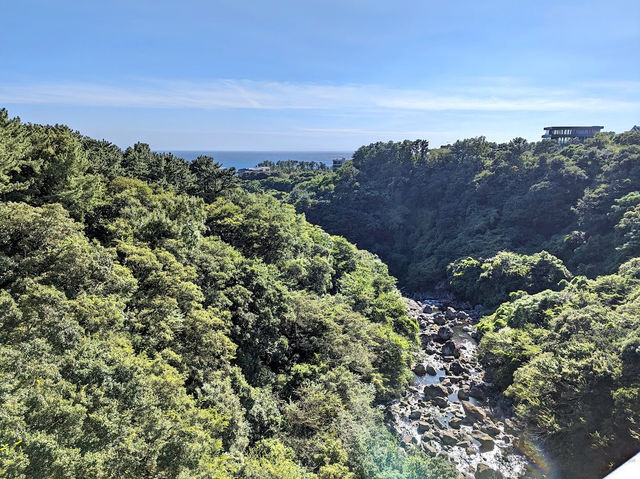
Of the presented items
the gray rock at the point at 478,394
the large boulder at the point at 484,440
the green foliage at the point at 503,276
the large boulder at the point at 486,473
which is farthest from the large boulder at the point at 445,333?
the large boulder at the point at 486,473

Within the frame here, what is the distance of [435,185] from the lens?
79.1 m

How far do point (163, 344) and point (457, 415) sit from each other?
921 inches

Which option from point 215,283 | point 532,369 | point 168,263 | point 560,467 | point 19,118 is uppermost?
point 19,118

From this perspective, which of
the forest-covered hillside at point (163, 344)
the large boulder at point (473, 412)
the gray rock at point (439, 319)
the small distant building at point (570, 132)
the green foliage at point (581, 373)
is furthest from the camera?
the small distant building at point (570, 132)

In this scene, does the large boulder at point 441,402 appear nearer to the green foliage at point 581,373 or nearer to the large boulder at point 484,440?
the large boulder at point 484,440

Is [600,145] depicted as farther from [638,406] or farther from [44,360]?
[44,360]

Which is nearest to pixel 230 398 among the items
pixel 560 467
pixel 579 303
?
pixel 560 467

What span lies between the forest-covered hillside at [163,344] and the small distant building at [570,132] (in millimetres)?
85540

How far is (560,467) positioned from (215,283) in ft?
76.6

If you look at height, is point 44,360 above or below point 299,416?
above

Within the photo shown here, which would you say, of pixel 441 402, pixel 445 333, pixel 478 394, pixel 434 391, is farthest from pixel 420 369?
pixel 445 333

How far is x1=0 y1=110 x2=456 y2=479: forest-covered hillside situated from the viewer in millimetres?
9844

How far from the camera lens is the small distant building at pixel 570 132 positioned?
289ft

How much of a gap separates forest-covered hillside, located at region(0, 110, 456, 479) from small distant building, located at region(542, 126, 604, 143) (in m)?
85.5
